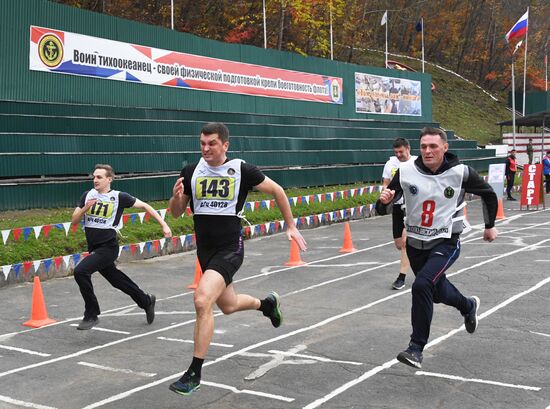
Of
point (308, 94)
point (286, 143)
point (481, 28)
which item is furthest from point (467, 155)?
point (481, 28)

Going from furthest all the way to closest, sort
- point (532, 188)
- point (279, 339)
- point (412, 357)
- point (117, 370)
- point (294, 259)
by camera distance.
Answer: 1. point (532, 188)
2. point (294, 259)
3. point (279, 339)
4. point (117, 370)
5. point (412, 357)

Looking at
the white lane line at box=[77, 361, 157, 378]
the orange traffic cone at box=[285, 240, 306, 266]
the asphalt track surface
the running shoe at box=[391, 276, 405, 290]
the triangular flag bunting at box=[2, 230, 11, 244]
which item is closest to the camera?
the asphalt track surface

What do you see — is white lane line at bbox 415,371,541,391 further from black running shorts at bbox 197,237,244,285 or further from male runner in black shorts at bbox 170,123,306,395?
black running shorts at bbox 197,237,244,285

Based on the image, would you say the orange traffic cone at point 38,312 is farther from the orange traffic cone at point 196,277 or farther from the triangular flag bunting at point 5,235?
the triangular flag bunting at point 5,235

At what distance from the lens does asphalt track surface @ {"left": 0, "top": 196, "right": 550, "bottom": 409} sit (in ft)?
19.6

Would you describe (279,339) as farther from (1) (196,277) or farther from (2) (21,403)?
(1) (196,277)

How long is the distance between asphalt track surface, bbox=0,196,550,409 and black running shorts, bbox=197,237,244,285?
37.9 inches

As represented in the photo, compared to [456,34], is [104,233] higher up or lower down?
lower down

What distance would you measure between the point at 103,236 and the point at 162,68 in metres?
17.6

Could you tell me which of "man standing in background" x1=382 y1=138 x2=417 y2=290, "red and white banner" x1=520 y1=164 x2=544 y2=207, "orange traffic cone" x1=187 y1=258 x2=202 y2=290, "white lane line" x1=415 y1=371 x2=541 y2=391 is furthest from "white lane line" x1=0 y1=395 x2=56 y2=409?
"red and white banner" x1=520 y1=164 x2=544 y2=207

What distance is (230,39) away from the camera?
136 ft

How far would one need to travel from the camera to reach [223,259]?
6328 millimetres

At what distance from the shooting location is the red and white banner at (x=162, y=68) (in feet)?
71.3

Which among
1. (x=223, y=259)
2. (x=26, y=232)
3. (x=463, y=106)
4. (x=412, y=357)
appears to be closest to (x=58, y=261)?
(x=26, y=232)
